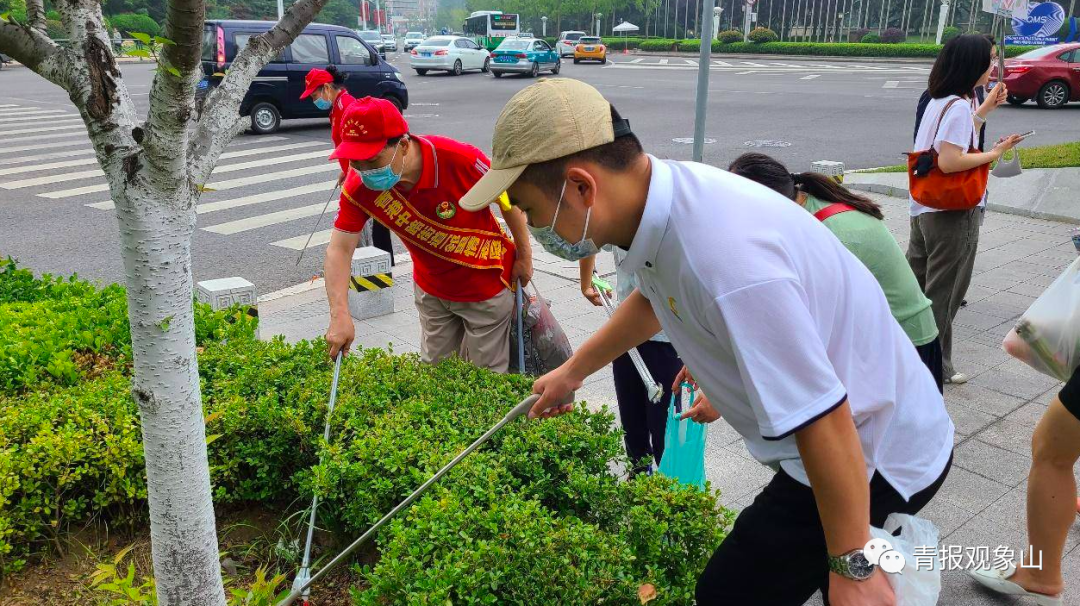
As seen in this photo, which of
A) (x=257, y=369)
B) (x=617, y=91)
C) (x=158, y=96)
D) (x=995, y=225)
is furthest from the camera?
(x=617, y=91)

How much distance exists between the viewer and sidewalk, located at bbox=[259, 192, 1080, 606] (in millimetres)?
3445

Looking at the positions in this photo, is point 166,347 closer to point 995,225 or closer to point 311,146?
point 995,225

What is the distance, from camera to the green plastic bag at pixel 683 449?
125 inches

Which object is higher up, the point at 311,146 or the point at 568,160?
the point at 568,160

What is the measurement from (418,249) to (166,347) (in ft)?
5.09

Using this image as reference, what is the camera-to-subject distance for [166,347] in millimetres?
2035

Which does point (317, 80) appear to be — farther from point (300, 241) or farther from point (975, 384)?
point (975, 384)

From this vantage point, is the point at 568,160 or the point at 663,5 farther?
the point at 663,5

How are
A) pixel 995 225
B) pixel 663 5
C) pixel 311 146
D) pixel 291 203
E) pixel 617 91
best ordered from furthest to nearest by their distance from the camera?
1. pixel 663 5
2. pixel 617 91
3. pixel 311 146
4. pixel 291 203
5. pixel 995 225

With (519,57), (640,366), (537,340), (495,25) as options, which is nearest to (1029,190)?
(537,340)

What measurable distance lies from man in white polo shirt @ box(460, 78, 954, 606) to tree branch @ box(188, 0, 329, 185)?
0.71m

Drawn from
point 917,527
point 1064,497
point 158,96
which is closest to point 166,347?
point 158,96

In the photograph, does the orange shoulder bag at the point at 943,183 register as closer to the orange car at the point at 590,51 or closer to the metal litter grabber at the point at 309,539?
the metal litter grabber at the point at 309,539

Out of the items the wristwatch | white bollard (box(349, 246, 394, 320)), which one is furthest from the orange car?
the wristwatch
